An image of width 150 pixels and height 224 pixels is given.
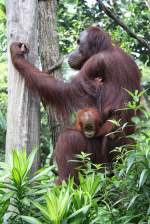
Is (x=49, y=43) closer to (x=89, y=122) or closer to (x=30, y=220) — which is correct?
(x=89, y=122)

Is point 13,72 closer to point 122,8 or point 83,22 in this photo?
point 83,22

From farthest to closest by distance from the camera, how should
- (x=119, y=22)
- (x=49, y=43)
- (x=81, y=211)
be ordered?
(x=119, y=22) < (x=49, y=43) < (x=81, y=211)

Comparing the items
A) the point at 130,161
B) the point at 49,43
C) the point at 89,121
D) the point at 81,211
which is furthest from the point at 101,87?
the point at 81,211

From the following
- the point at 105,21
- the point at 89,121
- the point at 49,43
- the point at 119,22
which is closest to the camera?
the point at 89,121

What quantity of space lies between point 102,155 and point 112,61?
33.4 inches

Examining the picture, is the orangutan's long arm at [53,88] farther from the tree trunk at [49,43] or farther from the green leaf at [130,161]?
the green leaf at [130,161]

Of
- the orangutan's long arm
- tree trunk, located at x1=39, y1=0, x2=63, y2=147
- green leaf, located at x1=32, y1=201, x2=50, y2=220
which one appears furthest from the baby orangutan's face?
green leaf, located at x1=32, y1=201, x2=50, y2=220

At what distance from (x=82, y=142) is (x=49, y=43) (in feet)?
3.65

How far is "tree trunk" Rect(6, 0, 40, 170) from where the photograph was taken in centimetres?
382

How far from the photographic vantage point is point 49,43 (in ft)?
17.0

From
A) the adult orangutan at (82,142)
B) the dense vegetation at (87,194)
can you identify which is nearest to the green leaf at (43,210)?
the dense vegetation at (87,194)

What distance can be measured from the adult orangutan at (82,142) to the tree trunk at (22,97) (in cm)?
66

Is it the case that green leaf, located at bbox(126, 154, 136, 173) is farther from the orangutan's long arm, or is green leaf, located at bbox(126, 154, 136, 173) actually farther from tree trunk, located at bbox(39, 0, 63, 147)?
tree trunk, located at bbox(39, 0, 63, 147)

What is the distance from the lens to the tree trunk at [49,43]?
5109mm
